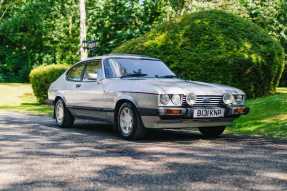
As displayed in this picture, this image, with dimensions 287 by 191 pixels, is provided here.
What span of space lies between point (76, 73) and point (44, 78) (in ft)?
29.3

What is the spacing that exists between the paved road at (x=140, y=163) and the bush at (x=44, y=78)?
10096 millimetres

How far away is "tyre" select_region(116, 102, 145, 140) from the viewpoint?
843cm

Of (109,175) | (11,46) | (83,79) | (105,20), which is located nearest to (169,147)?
(109,175)

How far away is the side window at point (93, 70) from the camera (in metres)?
9.74

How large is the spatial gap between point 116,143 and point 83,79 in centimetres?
248

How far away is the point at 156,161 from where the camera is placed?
21.0 ft

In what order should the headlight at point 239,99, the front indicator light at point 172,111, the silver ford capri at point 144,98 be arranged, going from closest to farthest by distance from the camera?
the front indicator light at point 172,111 → the silver ford capri at point 144,98 → the headlight at point 239,99

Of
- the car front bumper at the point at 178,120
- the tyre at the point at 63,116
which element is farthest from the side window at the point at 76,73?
the car front bumper at the point at 178,120

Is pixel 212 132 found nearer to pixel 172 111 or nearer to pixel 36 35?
pixel 172 111

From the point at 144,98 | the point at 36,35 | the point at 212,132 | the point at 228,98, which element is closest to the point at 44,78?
the point at 212,132

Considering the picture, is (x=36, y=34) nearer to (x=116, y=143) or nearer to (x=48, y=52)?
(x=48, y=52)

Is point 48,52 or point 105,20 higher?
point 105,20

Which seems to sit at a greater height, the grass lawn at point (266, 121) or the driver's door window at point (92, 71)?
the driver's door window at point (92, 71)

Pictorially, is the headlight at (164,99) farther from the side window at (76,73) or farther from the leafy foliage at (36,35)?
the leafy foliage at (36,35)
